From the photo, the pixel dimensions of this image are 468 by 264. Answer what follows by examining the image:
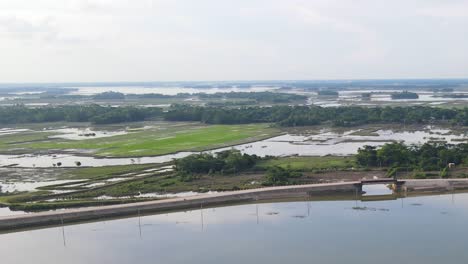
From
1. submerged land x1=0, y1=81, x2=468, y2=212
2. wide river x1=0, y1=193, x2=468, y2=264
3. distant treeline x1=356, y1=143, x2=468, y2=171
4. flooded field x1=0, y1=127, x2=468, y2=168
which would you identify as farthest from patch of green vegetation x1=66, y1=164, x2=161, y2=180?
distant treeline x1=356, y1=143, x2=468, y2=171

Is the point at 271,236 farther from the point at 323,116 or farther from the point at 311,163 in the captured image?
the point at 323,116

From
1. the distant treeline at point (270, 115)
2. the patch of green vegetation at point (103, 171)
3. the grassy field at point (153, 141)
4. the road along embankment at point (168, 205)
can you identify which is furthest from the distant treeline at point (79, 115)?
the road along embankment at point (168, 205)

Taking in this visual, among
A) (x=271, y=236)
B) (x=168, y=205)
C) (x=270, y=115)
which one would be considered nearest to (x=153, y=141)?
(x=270, y=115)

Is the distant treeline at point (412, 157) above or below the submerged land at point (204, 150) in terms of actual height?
above

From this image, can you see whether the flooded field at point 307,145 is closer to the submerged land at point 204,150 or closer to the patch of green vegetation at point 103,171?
the submerged land at point 204,150

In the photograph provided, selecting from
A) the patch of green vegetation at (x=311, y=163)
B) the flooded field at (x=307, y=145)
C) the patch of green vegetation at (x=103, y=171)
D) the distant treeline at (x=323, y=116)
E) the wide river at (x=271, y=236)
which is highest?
the distant treeline at (x=323, y=116)

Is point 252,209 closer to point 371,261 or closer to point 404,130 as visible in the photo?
point 371,261
